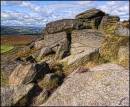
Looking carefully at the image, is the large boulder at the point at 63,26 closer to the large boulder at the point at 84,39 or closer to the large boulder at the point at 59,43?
the large boulder at the point at 59,43

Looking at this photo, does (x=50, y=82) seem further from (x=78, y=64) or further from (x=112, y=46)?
(x=112, y=46)

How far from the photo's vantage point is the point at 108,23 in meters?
29.4

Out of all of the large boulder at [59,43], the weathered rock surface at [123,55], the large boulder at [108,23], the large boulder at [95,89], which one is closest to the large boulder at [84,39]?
the large boulder at [59,43]

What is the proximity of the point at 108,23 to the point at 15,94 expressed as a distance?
1341cm

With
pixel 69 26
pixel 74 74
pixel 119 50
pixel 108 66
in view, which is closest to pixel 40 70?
pixel 74 74

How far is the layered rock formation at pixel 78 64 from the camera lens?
19.6 m

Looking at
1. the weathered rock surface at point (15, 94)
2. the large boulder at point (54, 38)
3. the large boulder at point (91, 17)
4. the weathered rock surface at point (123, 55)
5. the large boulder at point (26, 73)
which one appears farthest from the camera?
the large boulder at point (91, 17)

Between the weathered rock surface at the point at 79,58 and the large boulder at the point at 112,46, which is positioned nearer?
the weathered rock surface at the point at 79,58

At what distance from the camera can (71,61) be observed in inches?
1008

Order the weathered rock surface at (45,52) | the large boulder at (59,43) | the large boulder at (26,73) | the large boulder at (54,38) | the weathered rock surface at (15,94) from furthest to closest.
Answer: the large boulder at (54,38)
the weathered rock surface at (45,52)
the large boulder at (59,43)
the large boulder at (26,73)
the weathered rock surface at (15,94)

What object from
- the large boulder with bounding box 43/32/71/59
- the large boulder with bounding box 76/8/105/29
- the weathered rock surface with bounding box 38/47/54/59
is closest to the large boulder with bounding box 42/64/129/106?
the large boulder with bounding box 43/32/71/59

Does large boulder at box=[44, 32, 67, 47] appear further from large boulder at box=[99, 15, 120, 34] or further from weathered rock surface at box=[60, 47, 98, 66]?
large boulder at box=[99, 15, 120, 34]

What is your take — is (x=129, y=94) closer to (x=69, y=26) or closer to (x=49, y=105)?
(x=49, y=105)

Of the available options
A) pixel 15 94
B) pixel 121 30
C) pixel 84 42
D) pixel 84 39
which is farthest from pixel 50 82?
pixel 121 30
